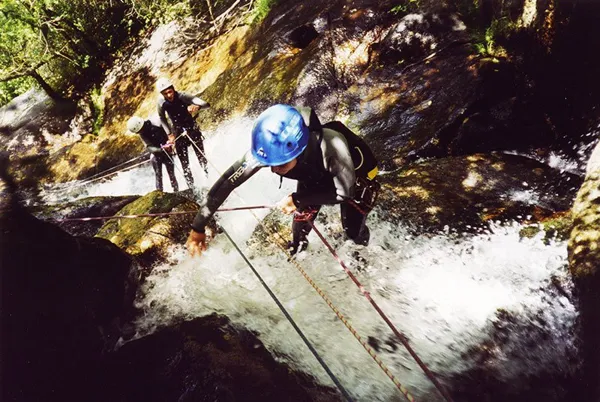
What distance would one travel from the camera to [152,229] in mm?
5004

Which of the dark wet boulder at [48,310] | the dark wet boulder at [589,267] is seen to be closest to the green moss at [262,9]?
the dark wet boulder at [48,310]

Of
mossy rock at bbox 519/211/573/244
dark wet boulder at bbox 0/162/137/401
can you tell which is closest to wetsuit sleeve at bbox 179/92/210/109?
dark wet boulder at bbox 0/162/137/401

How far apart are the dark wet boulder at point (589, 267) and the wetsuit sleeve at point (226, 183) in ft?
10.3

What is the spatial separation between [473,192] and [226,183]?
139 inches

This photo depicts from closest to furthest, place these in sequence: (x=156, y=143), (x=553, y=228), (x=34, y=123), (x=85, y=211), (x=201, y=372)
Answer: (x=201, y=372), (x=553, y=228), (x=85, y=211), (x=156, y=143), (x=34, y=123)

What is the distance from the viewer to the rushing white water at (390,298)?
366cm

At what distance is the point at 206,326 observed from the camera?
4027mm

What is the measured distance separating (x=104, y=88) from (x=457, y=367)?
14267mm

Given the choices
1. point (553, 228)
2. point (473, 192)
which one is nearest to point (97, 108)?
point (473, 192)

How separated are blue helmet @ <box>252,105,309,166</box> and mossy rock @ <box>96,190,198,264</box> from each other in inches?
97.0

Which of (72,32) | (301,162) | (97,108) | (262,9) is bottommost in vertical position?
(301,162)

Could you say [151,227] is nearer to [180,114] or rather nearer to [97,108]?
[180,114]

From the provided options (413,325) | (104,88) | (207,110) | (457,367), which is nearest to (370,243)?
(413,325)

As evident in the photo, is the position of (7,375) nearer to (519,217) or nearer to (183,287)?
(183,287)
